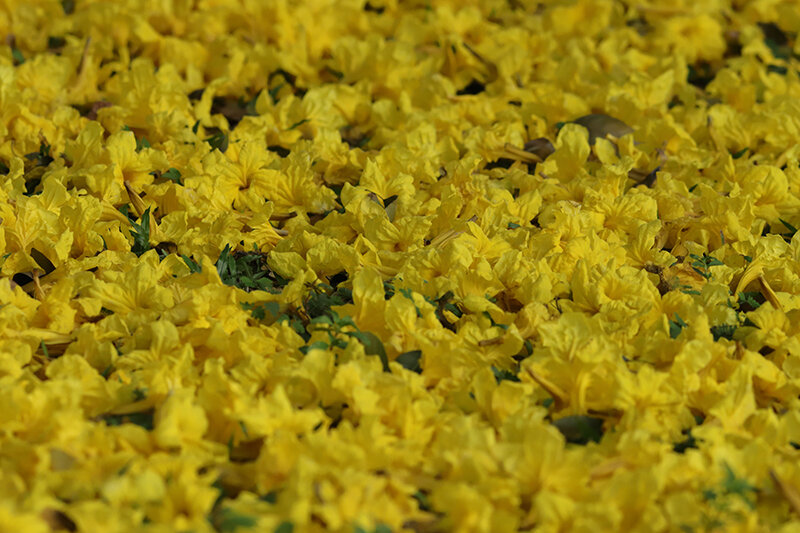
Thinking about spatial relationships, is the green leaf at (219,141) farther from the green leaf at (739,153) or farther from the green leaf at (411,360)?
the green leaf at (739,153)

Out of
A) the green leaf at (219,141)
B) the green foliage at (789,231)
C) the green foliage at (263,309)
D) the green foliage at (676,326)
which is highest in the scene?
the green leaf at (219,141)

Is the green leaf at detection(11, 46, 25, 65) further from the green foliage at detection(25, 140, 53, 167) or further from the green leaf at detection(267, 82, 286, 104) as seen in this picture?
the green leaf at detection(267, 82, 286, 104)

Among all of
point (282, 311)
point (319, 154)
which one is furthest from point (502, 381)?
point (319, 154)

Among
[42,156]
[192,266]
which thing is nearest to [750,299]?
[192,266]

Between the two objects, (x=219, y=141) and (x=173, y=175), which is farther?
(x=219, y=141)

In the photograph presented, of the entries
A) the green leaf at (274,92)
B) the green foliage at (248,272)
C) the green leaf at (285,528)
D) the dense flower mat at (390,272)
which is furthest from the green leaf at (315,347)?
the green leaf at (274,92)

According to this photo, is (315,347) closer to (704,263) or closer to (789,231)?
(704,263)

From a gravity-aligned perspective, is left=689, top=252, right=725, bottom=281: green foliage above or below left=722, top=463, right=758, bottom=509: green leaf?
below

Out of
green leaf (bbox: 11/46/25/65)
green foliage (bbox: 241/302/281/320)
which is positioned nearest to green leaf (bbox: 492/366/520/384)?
green foliage (bbox: 241/302/281/320)
